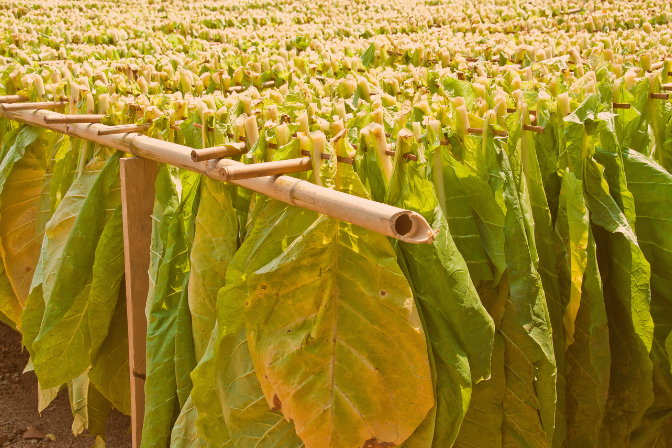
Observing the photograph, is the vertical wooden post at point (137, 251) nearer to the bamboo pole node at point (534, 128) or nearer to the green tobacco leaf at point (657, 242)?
the bamboo pole node at point (534, 128)

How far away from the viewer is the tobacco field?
148cm

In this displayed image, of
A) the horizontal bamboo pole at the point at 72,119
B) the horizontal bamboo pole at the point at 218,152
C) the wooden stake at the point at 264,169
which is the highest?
the wooden stake at the point at 264,169

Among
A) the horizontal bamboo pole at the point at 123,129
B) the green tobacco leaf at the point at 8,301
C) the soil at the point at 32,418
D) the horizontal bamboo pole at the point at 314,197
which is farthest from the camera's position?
the soil at the point at 32,418

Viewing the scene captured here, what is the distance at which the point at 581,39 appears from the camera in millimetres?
3846

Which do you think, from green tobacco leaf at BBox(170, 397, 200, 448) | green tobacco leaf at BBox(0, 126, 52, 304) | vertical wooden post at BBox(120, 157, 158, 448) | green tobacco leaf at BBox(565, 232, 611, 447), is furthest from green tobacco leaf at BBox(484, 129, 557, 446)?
green tobacco leaf at BBox(0, 126, 52, 304)

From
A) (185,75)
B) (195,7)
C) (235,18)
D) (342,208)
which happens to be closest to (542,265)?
(342,208)

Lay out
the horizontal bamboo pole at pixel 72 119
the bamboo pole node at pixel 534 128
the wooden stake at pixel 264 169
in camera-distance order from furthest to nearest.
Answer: the horizontal bamboo pole at pixel 72 119 < the bamboo pole node at pixel 534 128 < the wooden stake at pixel 264 169

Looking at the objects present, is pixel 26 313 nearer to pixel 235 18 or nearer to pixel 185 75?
pixel 185 75

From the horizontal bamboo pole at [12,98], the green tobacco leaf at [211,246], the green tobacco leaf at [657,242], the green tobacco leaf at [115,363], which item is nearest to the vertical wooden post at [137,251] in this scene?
the green tobacco leaf at [115,363]

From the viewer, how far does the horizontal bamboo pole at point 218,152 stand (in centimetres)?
153

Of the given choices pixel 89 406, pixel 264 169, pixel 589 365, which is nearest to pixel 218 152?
pixel 264 169

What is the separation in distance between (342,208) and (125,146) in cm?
100

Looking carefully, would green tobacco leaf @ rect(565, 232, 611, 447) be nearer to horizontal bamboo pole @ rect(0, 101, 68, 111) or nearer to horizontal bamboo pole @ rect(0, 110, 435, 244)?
horizontal bamboo pole @ rect(0, 110, 435, 244)

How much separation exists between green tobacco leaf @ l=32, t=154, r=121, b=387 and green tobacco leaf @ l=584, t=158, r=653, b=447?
5.33 feet
